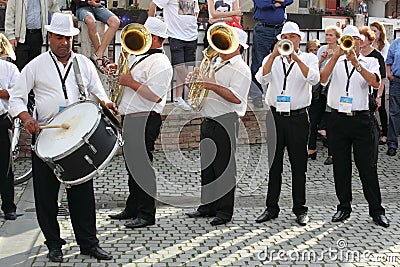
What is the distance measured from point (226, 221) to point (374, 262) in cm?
168

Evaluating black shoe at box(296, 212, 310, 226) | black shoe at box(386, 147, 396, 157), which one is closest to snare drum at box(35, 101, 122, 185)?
black shoe at box(296, 212, 310, 226)

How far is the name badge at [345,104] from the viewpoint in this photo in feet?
24.3

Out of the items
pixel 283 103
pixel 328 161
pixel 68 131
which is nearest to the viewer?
pixel 68 131

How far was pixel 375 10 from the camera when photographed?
21.8m

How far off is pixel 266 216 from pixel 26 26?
14.4 feet

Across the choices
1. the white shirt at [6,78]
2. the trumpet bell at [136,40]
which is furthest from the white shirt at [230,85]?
the white shirt at [6,78]

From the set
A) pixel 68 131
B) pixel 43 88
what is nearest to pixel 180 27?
pixel 43 88

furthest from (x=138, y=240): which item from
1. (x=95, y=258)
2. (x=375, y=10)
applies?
(x=375, y=10)

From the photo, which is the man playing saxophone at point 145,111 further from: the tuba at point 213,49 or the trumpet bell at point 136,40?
the tuba at point 213,49

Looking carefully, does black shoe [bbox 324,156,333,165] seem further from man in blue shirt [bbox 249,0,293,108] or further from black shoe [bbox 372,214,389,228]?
black shoe [bbox 372,214,389,228]

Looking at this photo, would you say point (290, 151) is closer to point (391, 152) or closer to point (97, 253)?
point (97, 253)

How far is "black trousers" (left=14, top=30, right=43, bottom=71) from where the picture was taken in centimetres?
999

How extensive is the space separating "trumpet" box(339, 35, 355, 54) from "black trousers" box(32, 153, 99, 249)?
2725mm

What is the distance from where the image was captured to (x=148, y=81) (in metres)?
7.15
